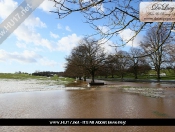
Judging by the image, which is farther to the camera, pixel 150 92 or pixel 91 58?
pixel 91 58

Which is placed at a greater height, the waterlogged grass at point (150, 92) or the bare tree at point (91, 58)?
the bare tree at point (91, 58)

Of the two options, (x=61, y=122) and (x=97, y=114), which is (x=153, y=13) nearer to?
(x=61, y=122)

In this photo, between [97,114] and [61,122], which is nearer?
[61,122]

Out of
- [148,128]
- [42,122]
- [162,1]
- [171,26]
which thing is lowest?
[148,128]

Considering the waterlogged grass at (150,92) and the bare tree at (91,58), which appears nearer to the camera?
the waterlogged grass at (150,92)

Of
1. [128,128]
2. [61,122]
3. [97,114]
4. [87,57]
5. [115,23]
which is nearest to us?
[61,122]

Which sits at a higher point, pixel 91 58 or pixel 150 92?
pixel 91 58

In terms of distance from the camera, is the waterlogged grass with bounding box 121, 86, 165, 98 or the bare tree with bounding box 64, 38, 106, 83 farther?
the bare tree with bounding box 64, 38, 106, 83

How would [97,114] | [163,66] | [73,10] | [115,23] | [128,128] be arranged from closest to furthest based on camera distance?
[73,10], [115,23], [128,128], [97,114], [163,66]

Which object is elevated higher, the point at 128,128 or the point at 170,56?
the point at 170,56

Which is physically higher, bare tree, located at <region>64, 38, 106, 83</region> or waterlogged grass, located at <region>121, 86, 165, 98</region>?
bare tree, located at <region>64, 38, 106, 83</region>

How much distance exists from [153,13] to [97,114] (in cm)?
557

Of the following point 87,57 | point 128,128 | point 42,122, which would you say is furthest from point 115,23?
point 87,57

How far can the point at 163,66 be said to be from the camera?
41.0 metres
